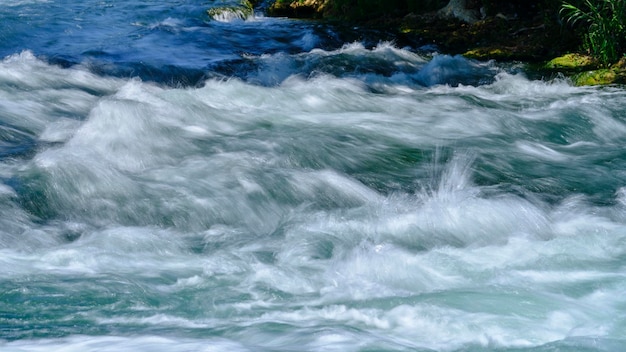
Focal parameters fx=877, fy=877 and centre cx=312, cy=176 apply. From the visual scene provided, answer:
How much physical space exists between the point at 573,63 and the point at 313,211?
5733 mm

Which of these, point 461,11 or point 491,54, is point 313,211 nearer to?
point 491,54

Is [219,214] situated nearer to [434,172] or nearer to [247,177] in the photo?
[247,177]

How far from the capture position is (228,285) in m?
4.60

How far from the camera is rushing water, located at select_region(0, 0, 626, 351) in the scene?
4.10 metres

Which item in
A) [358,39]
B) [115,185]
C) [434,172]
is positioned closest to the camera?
[115,185]

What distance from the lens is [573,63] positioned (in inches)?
412

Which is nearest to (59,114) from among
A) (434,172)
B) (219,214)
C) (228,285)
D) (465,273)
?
(219,214)

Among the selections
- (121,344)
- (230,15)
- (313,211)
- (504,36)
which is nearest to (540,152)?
(313,211)

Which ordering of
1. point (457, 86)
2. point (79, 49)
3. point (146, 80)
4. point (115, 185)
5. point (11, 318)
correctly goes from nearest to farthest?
point (11, 318)
point (115, 185)
point (457, 86)
point (146, 80)
point (79, 49)

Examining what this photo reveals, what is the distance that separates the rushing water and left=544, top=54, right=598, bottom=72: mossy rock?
0.40m

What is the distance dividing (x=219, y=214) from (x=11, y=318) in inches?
77.7

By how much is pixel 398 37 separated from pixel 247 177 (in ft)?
24.2

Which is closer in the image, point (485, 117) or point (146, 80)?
point (485, 117)

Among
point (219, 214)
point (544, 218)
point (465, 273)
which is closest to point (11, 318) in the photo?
point (219, 214)
